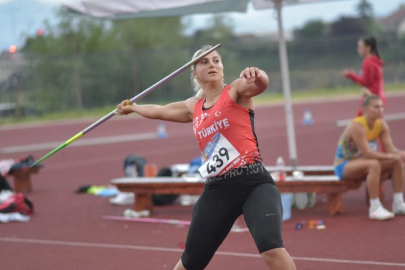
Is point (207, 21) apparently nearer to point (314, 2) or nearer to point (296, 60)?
point (296, 60)

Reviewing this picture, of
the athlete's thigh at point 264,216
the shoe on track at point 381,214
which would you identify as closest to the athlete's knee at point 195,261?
the athlete's thigh at point 264,216

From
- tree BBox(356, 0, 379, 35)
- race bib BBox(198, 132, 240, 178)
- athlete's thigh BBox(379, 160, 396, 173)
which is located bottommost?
athlete's thigh BBox(379, 160, 396, 173)

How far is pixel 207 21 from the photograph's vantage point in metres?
52.4

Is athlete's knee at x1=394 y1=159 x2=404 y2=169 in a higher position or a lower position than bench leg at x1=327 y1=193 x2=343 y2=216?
higher

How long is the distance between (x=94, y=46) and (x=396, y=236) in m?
30.2

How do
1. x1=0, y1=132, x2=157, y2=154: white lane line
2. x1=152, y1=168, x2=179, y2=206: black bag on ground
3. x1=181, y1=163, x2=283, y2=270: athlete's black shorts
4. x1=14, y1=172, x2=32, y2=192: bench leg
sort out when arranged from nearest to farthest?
1. x1=181, y1=163, x2=283, y2=270: athlete's black shorts
2. x1=152, y1=168, x2=179, y2=206: black bag on ground
3. x1=14, y1=172, x2=32, y2=192: bench leg
4. x1=0, y1=132, x2=157, y2=154: white lane line

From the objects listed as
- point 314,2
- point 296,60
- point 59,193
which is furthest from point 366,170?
point 296,60

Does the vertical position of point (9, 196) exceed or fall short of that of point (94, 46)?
it falls short

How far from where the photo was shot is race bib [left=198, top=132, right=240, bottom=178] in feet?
14.7

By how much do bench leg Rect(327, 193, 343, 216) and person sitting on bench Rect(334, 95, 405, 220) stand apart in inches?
10.1

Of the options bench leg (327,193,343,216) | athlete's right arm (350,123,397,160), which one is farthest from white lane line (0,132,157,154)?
athlete's right arm (350,123,397,160)

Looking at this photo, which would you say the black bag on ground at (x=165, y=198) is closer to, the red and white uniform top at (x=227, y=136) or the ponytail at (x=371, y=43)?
the ponytail at (x=371, y=43)

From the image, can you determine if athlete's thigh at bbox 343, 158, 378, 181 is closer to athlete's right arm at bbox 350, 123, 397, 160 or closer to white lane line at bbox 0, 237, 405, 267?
athlete's right arm at bbox 350, 123, 397, 160

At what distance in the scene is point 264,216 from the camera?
425 cm
